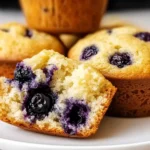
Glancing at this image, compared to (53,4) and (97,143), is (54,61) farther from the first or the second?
(53,4)

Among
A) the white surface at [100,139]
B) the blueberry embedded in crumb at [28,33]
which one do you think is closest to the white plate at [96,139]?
the white surface at [100,139]

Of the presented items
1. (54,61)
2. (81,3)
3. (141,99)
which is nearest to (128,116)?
(141,99)

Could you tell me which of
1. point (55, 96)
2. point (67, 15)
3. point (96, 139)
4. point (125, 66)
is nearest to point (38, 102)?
point (55, 96)

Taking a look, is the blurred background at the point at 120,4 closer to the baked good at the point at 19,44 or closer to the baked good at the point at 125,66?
the baked good at the point at 19,44

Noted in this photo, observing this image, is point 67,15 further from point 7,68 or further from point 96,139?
point 96,139

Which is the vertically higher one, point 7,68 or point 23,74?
point 23,74
